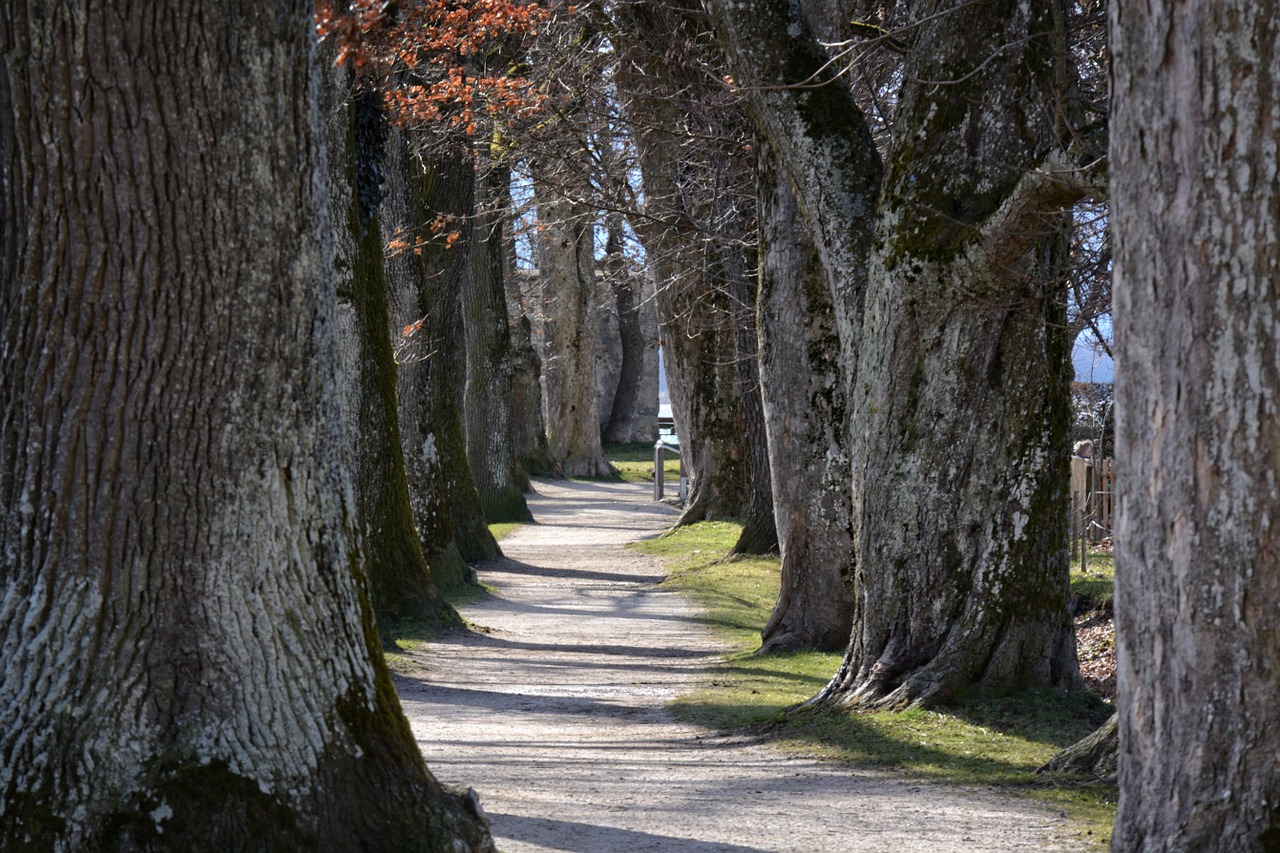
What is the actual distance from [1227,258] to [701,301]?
15.9 metres

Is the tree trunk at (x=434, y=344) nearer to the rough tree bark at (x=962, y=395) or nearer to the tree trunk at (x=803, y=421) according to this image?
the tree trunk at (x=803, y=421)

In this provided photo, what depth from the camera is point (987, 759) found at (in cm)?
688

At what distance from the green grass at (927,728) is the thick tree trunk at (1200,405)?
1.72m

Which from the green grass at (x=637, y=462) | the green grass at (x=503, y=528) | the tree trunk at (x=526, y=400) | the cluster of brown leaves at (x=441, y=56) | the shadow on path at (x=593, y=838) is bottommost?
the shadow on path at (x=593, y=838)

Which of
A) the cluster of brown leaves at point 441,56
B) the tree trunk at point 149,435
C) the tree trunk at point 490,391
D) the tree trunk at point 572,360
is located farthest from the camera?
the tree trunk at point 572,360

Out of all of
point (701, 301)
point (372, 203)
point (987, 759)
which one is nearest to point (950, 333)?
point (987, 759)

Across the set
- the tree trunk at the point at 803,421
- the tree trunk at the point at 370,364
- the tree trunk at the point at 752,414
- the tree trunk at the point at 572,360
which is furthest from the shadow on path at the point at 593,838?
the tree trunk at the point at 572,360

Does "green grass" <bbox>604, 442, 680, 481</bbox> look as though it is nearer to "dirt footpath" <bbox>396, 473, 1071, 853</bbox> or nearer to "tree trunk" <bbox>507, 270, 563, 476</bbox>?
"tree trunk" <bbox>507, 270, 563, 476</bbox>

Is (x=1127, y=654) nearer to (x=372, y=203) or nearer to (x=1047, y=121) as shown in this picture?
(x=1047, y=121)

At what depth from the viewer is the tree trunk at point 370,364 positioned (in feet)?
36.9

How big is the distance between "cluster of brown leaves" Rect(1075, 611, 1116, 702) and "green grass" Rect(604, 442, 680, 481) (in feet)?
68.0

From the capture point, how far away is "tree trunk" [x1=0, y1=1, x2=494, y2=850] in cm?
396

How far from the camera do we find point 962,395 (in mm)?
7609

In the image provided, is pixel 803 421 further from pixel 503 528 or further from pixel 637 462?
pixel 637 462
